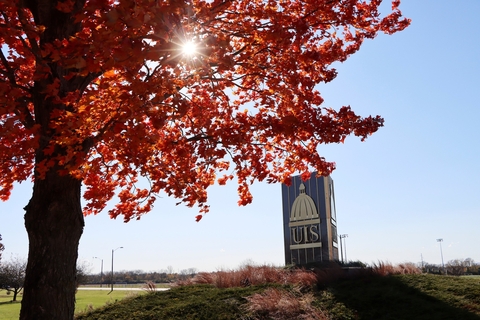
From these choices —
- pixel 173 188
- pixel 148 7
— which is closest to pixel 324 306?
pixel 173 188

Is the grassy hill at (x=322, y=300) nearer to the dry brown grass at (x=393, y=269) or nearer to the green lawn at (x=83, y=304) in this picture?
the dry brown grass at (x=393, y=269)

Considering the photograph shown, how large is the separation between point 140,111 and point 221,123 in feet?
10.6

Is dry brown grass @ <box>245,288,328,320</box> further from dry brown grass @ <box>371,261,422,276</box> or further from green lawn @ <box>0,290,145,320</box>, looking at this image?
green lawn @ <box>0,290,145,320</box>

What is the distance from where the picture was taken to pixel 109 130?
623cm

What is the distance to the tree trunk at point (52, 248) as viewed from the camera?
586 cm

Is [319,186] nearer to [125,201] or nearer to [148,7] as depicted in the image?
[125,201]

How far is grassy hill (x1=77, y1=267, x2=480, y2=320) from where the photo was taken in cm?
884

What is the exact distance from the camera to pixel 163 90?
6.23 metres

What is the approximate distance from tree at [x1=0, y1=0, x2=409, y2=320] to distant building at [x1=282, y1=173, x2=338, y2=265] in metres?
15.6

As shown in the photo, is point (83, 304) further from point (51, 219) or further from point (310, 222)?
point (51, 219)

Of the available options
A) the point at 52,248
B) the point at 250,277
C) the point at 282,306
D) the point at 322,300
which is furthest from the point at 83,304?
the point at 52,248

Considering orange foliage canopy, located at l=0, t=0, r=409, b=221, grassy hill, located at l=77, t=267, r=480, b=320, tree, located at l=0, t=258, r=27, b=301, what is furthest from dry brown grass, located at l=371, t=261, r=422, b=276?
tree, located at l=0, t=258, r=27, b=301

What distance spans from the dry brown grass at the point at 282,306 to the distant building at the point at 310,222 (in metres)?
13.9

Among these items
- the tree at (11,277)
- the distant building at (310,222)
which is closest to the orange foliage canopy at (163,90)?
the distant building at (310,222)
